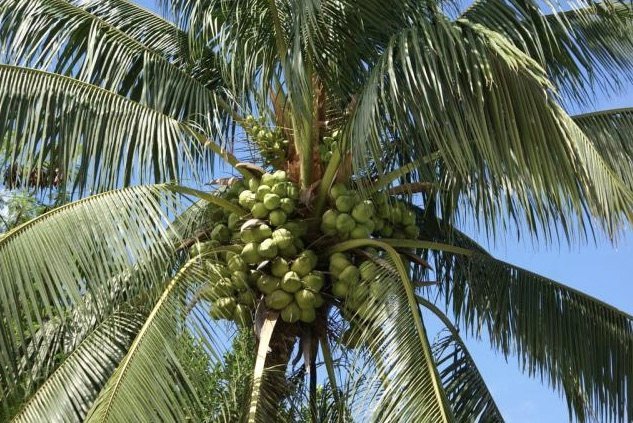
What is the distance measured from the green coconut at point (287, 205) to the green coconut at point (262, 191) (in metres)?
0.10

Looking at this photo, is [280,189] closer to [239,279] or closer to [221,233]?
[221,233]

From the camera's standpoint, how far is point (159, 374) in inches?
215

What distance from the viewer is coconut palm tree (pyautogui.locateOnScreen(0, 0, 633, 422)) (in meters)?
5.43

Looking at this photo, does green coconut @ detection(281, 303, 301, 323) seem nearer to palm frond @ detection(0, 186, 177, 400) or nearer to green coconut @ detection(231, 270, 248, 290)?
green coconut @ detection(231, 270, 248, 290)

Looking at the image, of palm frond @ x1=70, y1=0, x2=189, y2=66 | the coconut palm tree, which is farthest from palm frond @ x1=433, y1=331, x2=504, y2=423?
palm frond @ x1=70, y1=0, x2=189, y2=66

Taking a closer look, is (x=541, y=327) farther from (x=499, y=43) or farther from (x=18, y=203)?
(x=18, y=203)

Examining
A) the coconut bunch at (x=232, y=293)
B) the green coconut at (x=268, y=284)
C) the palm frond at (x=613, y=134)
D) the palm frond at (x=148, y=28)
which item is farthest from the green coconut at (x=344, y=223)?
the palm frond at (x=148, y=28)

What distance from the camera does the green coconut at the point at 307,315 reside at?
20.5 feet

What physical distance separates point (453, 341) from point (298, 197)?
1.25 m

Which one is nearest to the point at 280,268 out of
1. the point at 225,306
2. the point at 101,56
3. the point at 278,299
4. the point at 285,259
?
the point at 285,259

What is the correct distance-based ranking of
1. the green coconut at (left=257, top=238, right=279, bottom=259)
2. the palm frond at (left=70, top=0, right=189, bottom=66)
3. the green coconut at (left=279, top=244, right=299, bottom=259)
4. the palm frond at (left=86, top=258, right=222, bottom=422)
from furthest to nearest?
1. the palm frond at (left=70, top=0, right=189, bottom=66)
2. the green coconut at (left=279, top=244, right=299, bottom=259)
3. the green coconut at (left=257, top=238, right=279, bottom=259)
4. the palm frond at (left=86, top=258, right=222, bottom=422)

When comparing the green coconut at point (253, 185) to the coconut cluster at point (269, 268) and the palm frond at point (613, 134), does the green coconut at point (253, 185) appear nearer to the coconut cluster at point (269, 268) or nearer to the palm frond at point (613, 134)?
the coconut cluster at point (269, 268)

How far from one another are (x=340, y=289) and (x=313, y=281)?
16 centimetres

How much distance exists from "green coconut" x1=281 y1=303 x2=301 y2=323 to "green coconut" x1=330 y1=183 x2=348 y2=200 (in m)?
0.68
